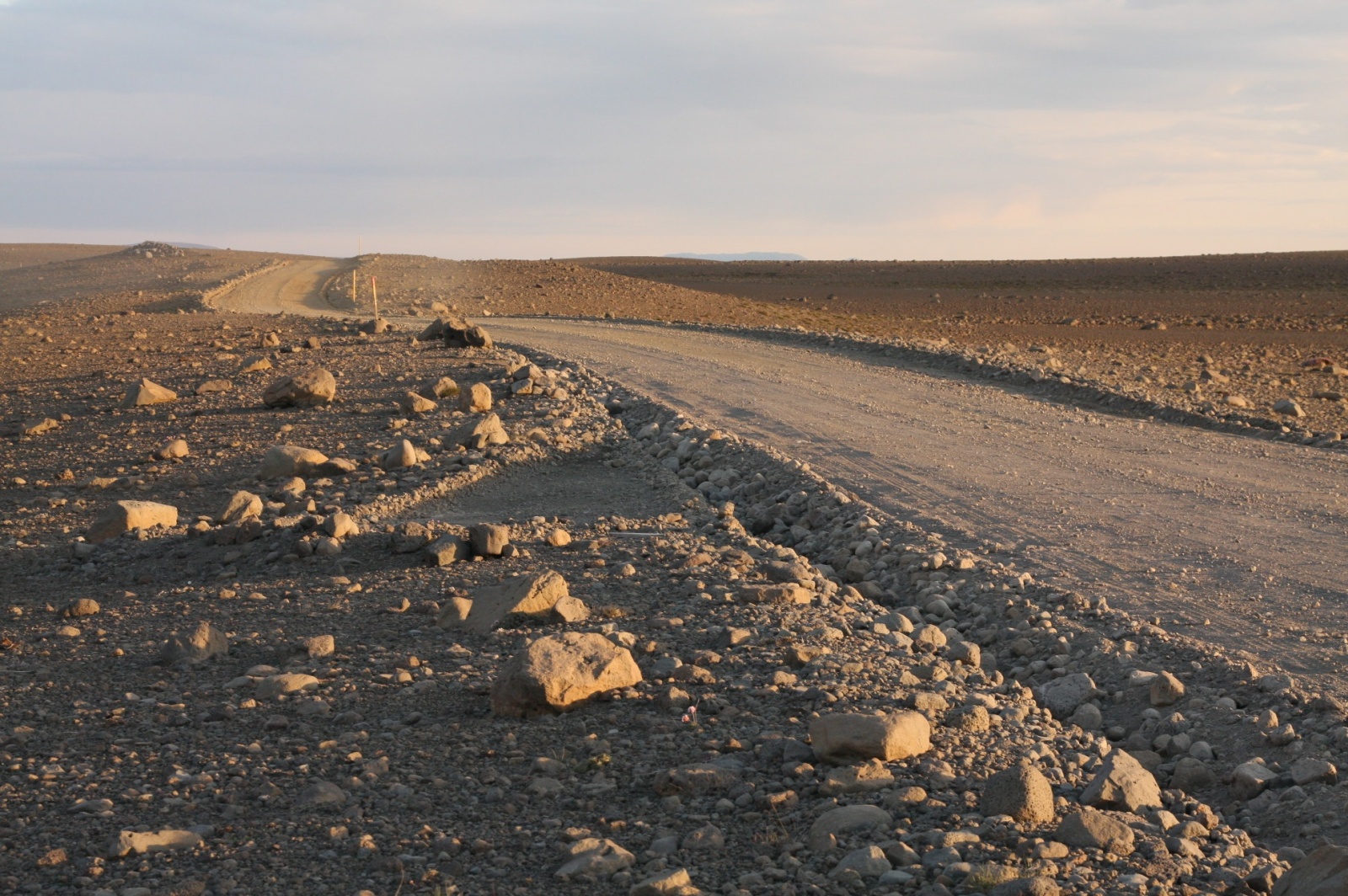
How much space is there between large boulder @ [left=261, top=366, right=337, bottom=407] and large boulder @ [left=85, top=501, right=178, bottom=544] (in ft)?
16.8

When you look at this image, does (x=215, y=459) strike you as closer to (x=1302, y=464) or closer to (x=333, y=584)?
(x=333, y=584)

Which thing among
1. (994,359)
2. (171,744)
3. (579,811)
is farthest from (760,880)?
(994,359)

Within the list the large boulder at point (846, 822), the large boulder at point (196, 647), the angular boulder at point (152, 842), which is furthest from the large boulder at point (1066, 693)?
the large boulder at point (196, 647)

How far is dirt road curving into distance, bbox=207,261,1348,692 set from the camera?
734cm

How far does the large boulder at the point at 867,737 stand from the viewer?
188 inches

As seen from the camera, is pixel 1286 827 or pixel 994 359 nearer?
pixel 1286 827

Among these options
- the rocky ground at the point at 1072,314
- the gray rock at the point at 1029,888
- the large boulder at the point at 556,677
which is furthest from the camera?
the rocky ground at the point at 1072,314

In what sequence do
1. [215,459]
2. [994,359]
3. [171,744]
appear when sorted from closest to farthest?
[171,744]
[215,459]
[994,359]

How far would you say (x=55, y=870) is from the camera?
4082 mm

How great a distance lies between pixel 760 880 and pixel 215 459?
33.8 ft

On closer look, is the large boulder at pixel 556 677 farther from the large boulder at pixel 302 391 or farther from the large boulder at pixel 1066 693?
the large boulder at pixel 302 391

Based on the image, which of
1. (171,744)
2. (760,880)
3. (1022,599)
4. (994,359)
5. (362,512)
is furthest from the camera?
(994,359)

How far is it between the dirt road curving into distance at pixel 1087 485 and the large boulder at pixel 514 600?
11.3ft

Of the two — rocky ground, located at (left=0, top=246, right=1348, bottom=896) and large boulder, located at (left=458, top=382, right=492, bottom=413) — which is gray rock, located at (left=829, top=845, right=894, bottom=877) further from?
large boulder, located at (left=458, top=382, right=492, bottom=413)
